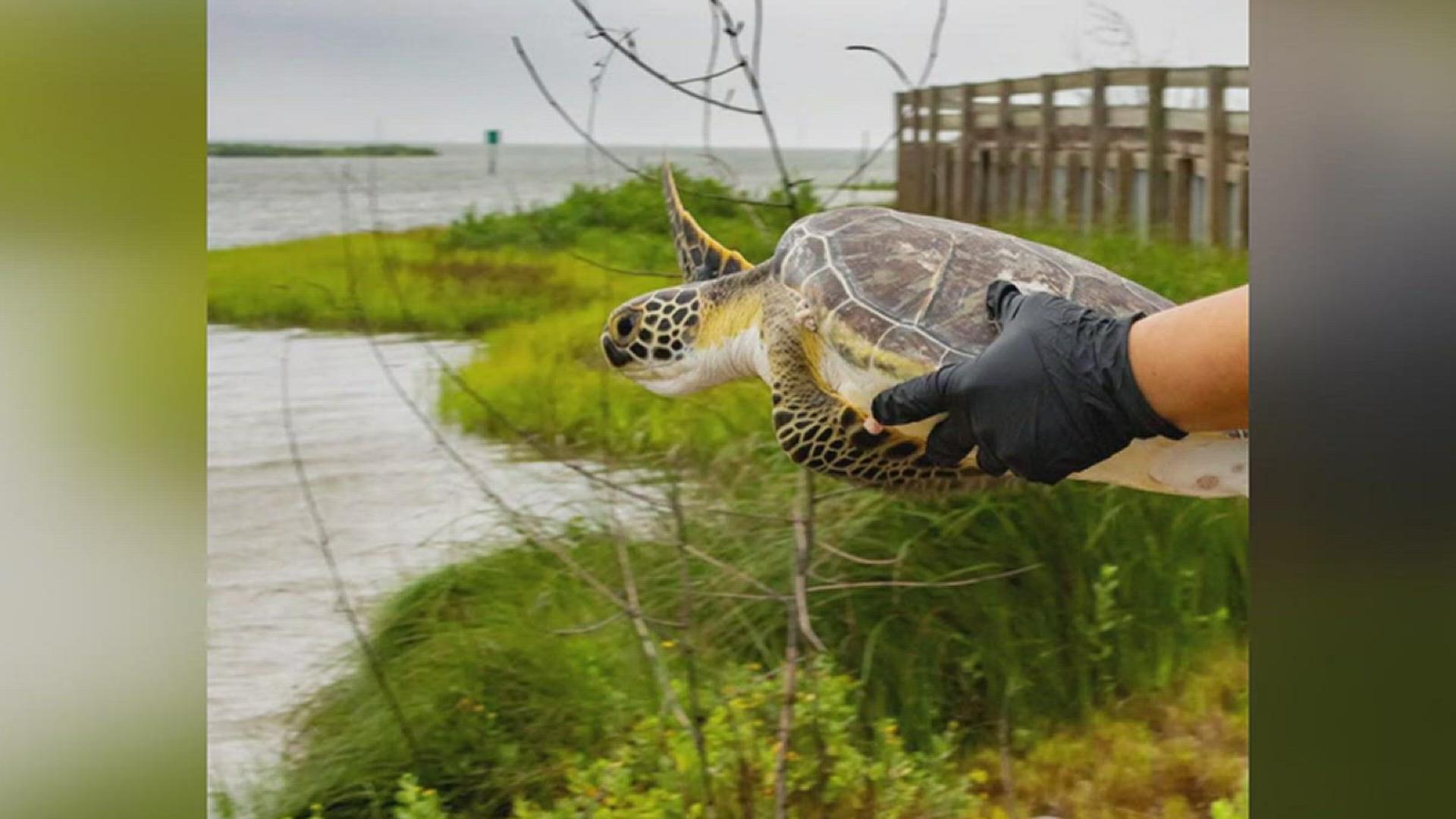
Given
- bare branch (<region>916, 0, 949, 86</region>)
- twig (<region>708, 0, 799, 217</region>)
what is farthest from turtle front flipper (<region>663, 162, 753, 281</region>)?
bare branch (<region>916, 0, 949, 86</region>)

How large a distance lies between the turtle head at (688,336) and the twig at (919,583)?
1.07ft

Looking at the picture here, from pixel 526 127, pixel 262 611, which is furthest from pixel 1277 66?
pixel 262 611

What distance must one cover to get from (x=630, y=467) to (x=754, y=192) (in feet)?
1.39

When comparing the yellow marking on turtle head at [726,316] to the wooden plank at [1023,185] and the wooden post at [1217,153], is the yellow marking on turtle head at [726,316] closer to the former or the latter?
the wooden plank at [1023,185]

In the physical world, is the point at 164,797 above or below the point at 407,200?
below

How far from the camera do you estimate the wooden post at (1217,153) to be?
220cm

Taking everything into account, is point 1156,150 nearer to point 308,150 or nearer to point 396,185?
point 396,185

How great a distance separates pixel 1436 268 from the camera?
1662 millimetres

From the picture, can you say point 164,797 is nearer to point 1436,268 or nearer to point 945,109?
point 945,109

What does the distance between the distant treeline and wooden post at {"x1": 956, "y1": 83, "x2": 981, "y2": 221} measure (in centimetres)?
73

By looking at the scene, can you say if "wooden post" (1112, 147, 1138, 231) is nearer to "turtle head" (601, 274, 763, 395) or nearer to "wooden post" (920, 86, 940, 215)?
"wooden post" (920, 86, 940, 215)

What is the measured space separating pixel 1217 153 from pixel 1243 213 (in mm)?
92

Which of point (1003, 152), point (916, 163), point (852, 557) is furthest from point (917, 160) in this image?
point (852, 557)

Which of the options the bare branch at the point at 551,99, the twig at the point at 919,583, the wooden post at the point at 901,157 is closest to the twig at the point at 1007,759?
the twig at the point at 919,583
